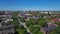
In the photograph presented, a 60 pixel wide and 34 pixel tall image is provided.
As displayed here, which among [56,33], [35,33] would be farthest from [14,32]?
[56,33]

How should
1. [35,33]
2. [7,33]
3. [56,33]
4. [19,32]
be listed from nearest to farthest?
[56,33], [35,33], [19,32], [7,33]

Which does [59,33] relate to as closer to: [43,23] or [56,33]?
[56,33]

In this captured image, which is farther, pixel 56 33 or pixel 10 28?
pixel 10 28

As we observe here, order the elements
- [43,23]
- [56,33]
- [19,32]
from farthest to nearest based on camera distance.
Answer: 1. [43,23]
2. [19,32]
3. [56,33]

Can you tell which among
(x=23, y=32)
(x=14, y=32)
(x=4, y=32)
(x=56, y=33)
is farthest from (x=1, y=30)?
(x=56, y=33)

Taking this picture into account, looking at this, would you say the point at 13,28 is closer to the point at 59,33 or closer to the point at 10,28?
the point at 10,28

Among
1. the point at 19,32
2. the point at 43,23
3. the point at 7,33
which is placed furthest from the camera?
the point at 43,23

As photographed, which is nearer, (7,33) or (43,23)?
(7,33)

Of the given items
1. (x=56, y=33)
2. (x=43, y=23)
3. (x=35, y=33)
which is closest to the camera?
(x=56, y=33)

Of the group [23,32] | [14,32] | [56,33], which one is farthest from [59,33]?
[14,32]
